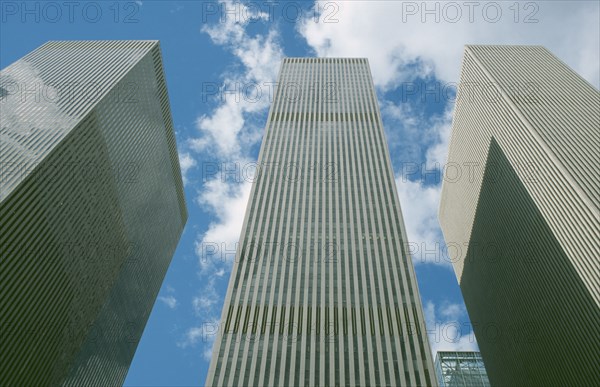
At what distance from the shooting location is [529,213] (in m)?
93.9

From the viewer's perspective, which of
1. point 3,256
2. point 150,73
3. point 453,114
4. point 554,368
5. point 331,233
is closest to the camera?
point 3,256

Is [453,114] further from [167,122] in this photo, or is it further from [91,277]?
[91,277]

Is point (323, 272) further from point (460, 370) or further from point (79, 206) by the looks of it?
point (460, 370)

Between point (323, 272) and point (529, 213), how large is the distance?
4220 cm

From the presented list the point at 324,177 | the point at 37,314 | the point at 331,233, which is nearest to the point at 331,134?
the point at 324,177

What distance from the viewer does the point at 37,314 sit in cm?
8531

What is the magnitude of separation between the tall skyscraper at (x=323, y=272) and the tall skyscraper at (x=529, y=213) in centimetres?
2457

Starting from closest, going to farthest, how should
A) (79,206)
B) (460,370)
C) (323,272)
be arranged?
(323,272), (79,206), (460,370)

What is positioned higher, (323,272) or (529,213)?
(529,213)

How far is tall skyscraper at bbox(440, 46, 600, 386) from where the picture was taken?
255 ft

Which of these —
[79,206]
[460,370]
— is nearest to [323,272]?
[79,206]

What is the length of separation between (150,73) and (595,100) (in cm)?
10700

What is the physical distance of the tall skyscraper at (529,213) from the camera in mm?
77750

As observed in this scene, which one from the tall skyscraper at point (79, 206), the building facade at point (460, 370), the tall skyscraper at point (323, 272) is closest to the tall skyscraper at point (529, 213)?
the building facade at point (460, 370)
